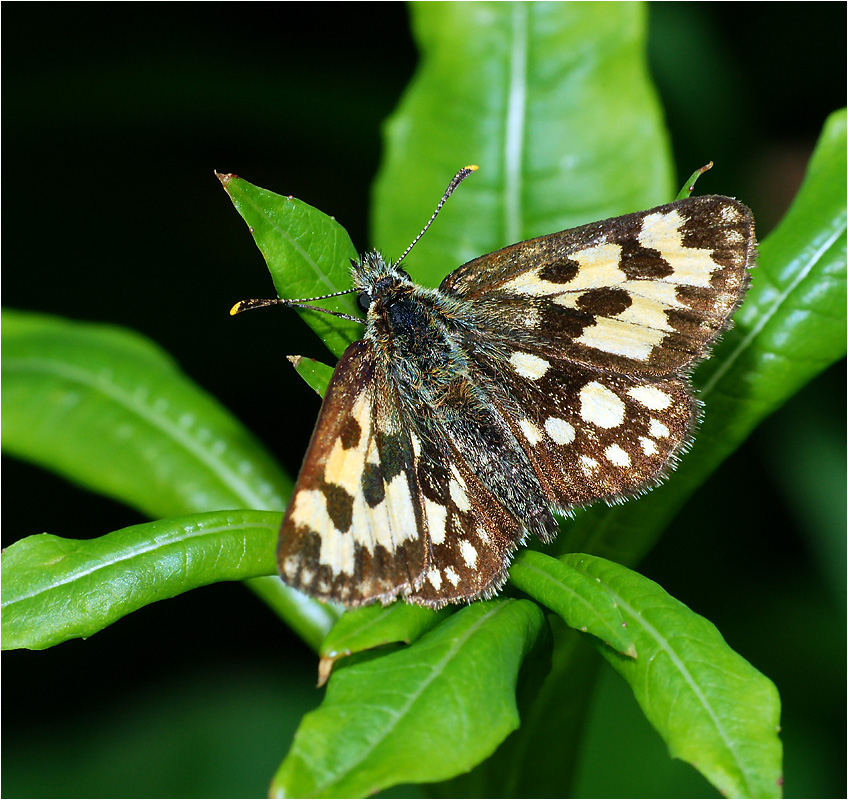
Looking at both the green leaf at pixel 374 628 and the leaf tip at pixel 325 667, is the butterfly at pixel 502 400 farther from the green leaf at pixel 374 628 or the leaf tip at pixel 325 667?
the leaf tip at pixel 325 667

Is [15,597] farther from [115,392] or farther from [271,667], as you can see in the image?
[271,667]

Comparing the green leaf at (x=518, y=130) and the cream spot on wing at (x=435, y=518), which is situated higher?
the green leaf at (x=518, y=130)

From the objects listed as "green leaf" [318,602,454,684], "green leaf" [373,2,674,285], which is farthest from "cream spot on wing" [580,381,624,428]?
"green leaf" [373,2,674,285]

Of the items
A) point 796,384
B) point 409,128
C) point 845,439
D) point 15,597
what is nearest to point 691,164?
point 845,439

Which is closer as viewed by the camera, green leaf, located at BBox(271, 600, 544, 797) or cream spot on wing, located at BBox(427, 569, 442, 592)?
green leaf, located at BBox(271, 600, 544, 797)

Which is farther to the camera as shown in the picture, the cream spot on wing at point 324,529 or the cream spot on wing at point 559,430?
the cream spot on wing at point 559,430

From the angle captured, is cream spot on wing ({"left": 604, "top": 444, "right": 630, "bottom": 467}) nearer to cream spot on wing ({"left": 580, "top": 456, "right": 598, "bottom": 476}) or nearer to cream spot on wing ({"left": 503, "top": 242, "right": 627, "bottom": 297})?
cream spot on wing ({"left": 580, "top": 456, "right": 598, "bottom": 476})

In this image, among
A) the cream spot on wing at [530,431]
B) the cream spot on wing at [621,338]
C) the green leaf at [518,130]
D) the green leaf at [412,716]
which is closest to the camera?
the green leaf at [412,716]

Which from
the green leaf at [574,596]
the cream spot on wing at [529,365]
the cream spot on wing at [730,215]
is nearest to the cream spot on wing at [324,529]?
the green leaf at [574,596]
